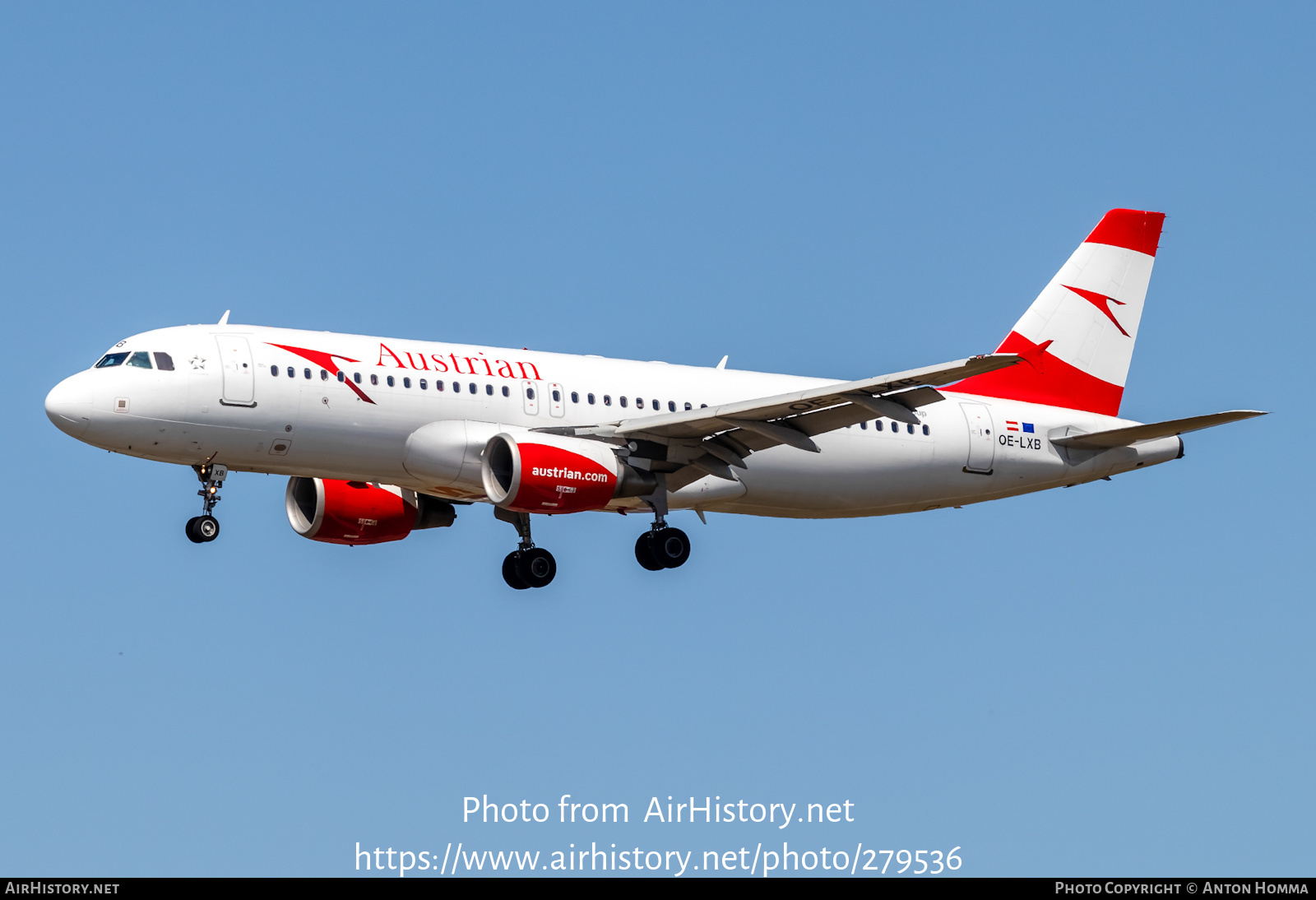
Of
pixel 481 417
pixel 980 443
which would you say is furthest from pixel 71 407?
pixel 980 443

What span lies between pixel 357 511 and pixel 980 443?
15038 millimetres

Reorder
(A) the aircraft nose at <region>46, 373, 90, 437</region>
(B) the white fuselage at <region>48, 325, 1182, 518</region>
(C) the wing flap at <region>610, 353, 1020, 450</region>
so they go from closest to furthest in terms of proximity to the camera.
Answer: (C) the wing flap at <region>610, 353, 1020, 450</region>, (A) the aircraft nose at <region>46, 373, 90, 437</region>, (B) the white fuselage at <region>48, 325, 1182, 518</region>

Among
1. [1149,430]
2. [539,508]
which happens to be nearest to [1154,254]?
[1149,430]

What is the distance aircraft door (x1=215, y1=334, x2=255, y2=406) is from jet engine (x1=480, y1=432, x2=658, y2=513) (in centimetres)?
508

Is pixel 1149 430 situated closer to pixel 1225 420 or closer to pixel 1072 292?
pixel 1225 420

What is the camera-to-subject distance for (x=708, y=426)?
1567 inches

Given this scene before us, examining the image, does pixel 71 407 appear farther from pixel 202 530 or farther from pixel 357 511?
pixel 357 511

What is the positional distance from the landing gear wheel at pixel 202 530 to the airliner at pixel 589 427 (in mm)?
38

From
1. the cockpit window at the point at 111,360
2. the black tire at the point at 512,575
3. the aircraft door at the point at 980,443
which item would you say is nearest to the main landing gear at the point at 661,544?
the black tire at the point at 512,575

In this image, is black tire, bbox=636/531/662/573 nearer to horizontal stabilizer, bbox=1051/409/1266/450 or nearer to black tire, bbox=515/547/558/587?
black tire, bbox=515/547/558/587

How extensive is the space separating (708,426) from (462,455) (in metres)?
5.34

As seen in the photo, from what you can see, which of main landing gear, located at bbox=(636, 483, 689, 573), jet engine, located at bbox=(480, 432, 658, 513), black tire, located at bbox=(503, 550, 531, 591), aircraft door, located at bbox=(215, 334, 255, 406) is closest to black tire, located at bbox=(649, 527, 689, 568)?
main landing gear, located at bbox=(636, 483, 689, 573)

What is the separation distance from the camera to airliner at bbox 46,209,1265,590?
37.3m

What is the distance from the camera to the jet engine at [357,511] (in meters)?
43.5
